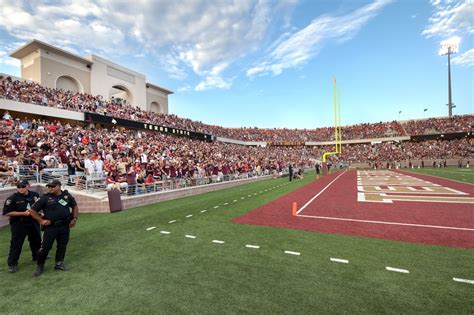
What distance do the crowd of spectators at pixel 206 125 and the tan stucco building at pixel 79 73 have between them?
3.12 metres

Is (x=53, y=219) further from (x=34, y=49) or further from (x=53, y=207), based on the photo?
(x=34, y=49)

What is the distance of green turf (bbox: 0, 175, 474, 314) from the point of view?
3.70 meters

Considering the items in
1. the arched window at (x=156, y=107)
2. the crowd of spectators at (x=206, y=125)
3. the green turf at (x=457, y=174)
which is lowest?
the green turf at (x=457, y=174)

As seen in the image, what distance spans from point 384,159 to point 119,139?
55.5 meters

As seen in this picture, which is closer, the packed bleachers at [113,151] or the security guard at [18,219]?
the security guard at [18,219]

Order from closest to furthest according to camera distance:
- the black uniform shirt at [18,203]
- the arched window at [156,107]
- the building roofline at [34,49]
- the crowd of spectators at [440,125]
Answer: the black uniform shirt at [18,203]
the building roofline at [34,49]
the arched window at [156,107]
the crowd of spectators at [440,125]

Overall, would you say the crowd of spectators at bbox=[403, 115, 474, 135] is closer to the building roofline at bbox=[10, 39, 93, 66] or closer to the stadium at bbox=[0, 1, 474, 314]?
the stadium at bbox=[0, 1, 474, 314]

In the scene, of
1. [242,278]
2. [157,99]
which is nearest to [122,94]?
[157,99]

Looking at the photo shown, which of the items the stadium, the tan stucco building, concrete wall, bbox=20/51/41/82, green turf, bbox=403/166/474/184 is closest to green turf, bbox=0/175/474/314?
the stadium

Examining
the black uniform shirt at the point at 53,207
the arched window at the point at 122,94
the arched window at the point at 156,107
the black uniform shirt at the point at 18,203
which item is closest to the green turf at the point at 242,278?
the black uniform shirt at the point at 53,207

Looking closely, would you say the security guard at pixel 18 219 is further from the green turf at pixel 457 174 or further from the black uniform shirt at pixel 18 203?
the green turf at pixel 457 174

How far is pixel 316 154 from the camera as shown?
65.0m

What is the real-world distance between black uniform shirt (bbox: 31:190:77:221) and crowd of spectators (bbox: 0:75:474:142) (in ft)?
80.6

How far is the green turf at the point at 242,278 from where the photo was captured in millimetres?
3697
